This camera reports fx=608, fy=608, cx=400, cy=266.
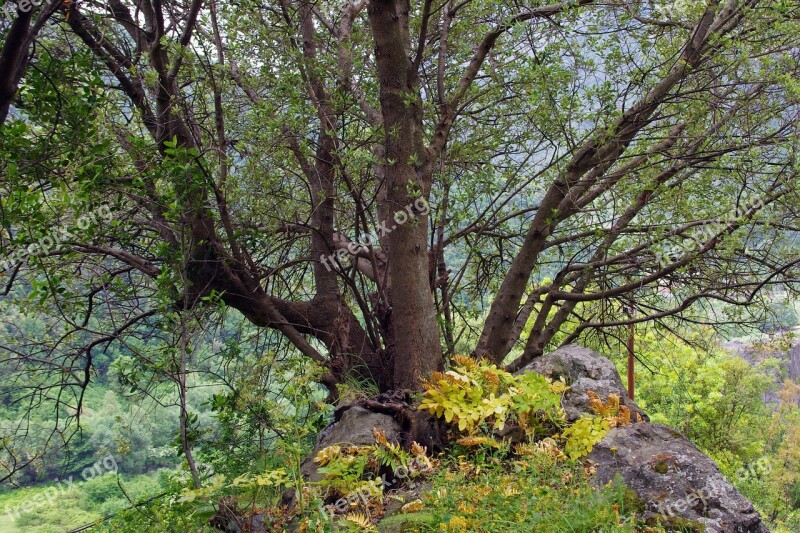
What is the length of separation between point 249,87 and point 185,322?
9.79ft

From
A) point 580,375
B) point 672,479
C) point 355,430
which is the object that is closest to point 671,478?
point 672,479

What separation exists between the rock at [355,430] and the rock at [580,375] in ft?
3.62

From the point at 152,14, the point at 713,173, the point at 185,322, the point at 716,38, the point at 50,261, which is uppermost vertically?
the point at 152,14

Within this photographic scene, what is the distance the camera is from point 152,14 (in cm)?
446

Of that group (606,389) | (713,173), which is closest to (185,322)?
(606,389)

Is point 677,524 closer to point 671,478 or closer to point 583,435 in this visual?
point 671,478

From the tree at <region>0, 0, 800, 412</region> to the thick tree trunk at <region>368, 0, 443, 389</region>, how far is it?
2 centimetres

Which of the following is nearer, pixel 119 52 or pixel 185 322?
pixel 185 322

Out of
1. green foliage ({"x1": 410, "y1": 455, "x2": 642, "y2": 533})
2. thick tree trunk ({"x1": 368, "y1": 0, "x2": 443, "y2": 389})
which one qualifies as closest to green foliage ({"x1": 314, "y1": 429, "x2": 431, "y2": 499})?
green foliage ({"x1": 410, "y1": 455, "x2": 642, "y2": 533})

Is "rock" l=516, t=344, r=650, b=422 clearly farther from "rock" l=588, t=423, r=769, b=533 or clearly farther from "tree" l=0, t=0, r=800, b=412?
"tree" l=0, t=0, r=800, b=412

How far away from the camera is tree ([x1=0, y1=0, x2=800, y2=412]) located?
13.8ft

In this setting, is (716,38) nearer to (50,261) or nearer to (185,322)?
(185,322)

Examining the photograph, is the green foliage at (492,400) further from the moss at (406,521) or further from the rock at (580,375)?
the moss at (406,521)

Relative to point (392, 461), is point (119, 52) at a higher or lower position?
higher
